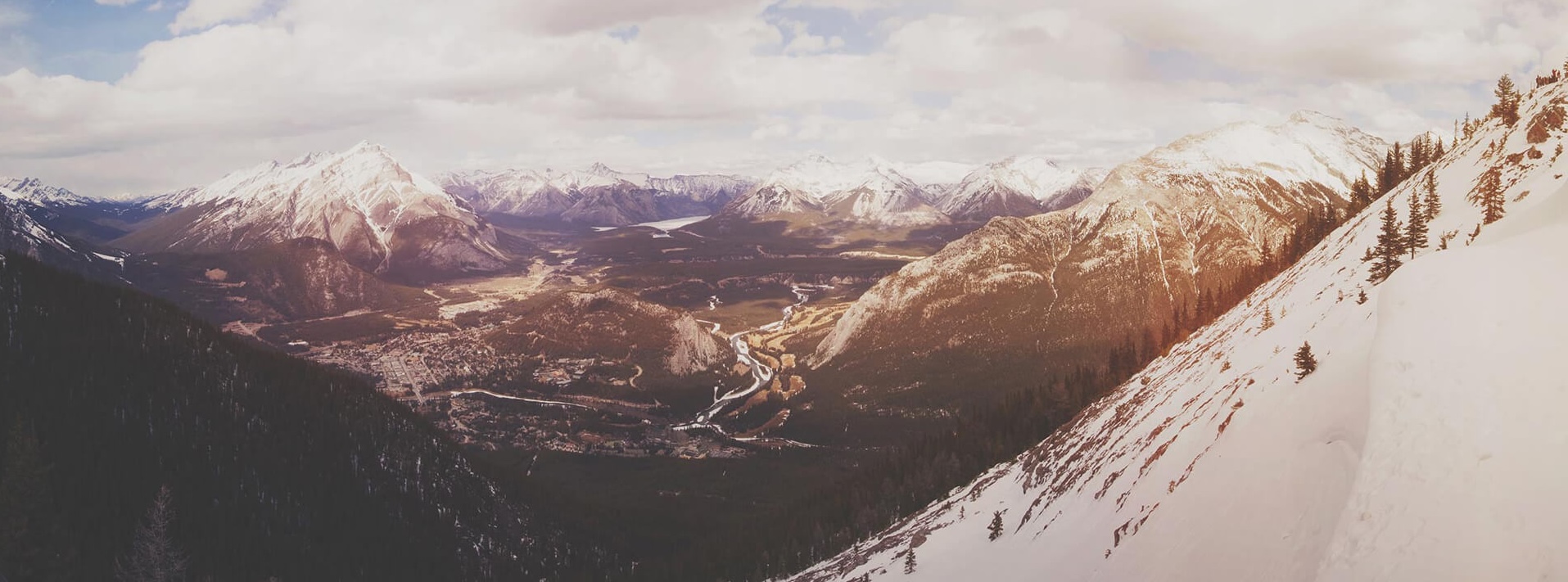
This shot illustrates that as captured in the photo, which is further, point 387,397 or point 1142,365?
point 387,397

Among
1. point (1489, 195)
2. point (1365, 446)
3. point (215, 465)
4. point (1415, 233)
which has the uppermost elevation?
point (1489, 195)

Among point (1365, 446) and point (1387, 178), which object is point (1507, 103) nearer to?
point (1387, 178)

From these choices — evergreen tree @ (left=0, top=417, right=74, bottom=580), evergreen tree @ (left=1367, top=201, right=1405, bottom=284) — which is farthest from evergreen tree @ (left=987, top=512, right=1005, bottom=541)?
evergreen tree @ (left=0, top=417, right=74, bottom=580)

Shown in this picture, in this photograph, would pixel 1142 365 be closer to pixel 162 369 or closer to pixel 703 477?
pixel 703 477

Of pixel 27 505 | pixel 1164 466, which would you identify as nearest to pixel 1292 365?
pixel 1164 466

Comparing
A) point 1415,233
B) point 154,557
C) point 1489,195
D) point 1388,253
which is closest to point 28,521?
point 154,557

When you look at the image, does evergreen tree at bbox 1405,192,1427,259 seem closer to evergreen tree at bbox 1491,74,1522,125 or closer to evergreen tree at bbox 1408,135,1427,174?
evergreen tree at bbox 1491,74,1522,125
